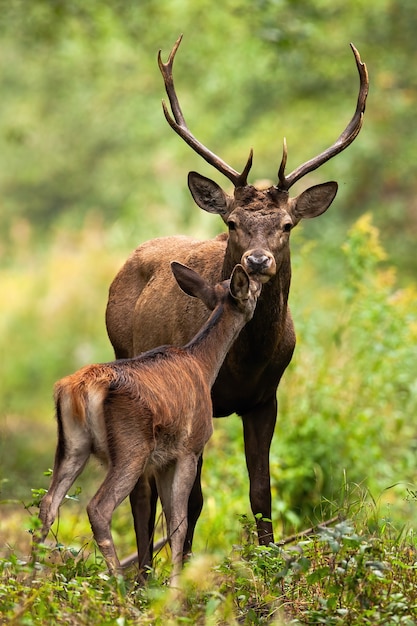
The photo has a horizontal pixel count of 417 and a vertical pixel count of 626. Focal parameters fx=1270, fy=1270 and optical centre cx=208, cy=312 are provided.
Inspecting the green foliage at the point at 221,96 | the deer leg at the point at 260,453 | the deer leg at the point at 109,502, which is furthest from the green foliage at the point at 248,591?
the green foliage at the point at 221,96

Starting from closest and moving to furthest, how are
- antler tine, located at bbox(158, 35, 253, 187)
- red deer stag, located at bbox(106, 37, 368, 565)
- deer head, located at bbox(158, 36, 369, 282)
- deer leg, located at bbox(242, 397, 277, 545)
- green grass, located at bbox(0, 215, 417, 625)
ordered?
green grass, located at bbox(0, 215, 417, 625) < deer head, located at bbox(158, 36, 369, 282) < red deer stag, located at bbox(106, 37, 368, 565) < antler tine, located at bbox(158, 35, 253, 187) < deer leg, located at bbox(242, 397, 277, 545)

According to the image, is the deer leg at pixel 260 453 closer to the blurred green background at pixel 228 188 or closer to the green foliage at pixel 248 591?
the blurred green background at pixel 228 188

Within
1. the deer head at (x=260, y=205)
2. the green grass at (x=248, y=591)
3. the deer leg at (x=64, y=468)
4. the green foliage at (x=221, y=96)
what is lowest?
the green grass at (x=248, y=591)

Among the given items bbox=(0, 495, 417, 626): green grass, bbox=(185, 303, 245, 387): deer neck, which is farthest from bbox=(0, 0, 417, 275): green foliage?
bbox=(0, 495, 417, 626): green grass

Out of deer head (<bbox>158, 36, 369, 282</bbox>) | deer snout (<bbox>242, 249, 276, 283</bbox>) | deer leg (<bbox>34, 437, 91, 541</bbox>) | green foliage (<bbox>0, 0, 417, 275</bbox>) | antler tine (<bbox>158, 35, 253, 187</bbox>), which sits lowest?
deer leg (<bbox>34, 437, 91, 541</bbox>)

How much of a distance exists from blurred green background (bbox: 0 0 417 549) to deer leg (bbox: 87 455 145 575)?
1130 millimetres

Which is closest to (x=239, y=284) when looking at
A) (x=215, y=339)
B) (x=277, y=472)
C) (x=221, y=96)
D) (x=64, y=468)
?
(x=215, y=339)

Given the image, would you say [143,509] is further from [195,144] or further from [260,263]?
[195,144]

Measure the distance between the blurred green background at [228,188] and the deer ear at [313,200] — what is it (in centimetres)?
166

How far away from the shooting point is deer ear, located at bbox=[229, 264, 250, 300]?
6.27 metres

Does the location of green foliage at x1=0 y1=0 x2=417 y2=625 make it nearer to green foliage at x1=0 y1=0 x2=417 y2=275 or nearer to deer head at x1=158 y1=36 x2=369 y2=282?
green foliage at x1=0 y1=0 x2=417 y2=275

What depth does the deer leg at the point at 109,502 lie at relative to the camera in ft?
17.8

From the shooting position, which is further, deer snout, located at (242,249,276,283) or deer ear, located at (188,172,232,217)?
deer ear, located at (188,172,232,217)

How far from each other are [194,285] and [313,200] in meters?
1.06
